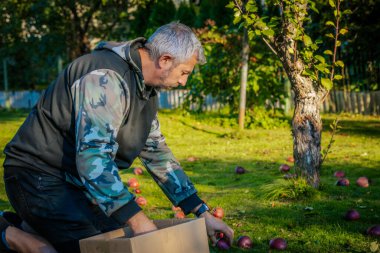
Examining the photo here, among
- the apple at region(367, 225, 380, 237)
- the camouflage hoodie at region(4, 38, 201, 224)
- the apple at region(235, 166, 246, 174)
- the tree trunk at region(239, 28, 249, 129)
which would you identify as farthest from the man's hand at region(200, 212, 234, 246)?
the tree trunk at region(239, 28, 249, 129)

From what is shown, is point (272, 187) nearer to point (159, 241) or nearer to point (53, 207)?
point (53, 207)

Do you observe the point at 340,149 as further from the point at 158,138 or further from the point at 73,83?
the point at 73,83

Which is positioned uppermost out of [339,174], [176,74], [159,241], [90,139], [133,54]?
[133,54]

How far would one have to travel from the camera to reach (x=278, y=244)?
16.9 feet

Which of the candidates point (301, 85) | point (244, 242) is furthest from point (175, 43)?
point (301, 85)

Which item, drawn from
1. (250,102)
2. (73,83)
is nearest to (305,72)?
(73,83)

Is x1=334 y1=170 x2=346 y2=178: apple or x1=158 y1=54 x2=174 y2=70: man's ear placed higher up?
x1=158 y1=54 x2=174 y2=70: man's ear

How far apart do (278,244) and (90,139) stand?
2393 mm

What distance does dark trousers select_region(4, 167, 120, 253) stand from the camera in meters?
3.63

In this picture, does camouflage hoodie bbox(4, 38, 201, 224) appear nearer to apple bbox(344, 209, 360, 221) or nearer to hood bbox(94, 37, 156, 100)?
hood bbox(94, 37, 156, 100)

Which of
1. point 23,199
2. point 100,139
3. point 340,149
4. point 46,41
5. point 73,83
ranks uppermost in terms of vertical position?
point 46,41

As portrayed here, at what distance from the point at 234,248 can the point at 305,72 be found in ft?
7.66

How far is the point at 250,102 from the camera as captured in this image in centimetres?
1634

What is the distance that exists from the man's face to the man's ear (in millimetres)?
17
